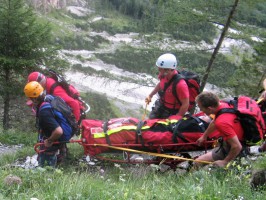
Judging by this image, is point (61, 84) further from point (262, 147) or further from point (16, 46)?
point (16, 46)

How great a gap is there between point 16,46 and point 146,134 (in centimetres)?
1142

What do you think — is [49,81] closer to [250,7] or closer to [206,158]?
[206,158]

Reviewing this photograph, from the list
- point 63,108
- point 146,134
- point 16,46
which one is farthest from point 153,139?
point 16,46

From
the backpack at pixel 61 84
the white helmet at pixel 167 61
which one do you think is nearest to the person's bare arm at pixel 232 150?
the white helmet at pixel 167 61

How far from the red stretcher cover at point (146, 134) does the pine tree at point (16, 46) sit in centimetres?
960

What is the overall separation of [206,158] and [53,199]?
338 cm

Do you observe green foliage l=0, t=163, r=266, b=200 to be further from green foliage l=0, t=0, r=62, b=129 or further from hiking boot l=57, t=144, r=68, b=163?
green foliage l=0, t=0, r=62, b=129

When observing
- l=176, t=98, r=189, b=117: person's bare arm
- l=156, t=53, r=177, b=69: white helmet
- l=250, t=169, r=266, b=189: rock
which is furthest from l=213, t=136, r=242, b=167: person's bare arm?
l=156, t=53, r=177, b=69: white helmet

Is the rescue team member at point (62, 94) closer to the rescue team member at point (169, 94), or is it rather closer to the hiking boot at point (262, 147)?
the rescue team member at point (169, 94)

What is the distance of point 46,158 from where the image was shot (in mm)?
7301

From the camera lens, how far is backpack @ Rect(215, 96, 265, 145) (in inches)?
233

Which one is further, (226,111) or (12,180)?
(226,111)

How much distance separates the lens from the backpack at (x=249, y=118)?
591 centimetres

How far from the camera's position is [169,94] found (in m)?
8.27
